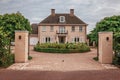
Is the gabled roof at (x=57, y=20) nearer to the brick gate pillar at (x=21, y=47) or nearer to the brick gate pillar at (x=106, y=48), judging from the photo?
the brick gate pillar at (x=21, y=47)

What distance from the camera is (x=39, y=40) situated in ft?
209

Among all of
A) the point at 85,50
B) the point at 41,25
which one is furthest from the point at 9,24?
the point at 41,25

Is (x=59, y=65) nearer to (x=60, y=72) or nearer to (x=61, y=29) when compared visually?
(x=60, y=72)

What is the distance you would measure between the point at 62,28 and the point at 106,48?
38.9 meters

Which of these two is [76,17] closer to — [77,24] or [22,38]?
[77,24]

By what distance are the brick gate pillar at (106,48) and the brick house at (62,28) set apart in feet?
124

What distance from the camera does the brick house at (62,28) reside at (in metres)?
62.5

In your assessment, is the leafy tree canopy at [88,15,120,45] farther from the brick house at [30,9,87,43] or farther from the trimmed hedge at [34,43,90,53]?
the brick house at [30,9,87,43]

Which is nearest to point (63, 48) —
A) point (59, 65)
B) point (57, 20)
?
point (59, 65)

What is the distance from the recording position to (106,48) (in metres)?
24.1

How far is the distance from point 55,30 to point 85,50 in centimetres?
2333

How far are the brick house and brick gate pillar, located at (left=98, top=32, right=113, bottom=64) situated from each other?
3787cm

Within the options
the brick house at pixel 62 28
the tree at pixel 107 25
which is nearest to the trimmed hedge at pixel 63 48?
the tree at pixel 107 25

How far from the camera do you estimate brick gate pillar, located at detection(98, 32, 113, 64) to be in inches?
942
